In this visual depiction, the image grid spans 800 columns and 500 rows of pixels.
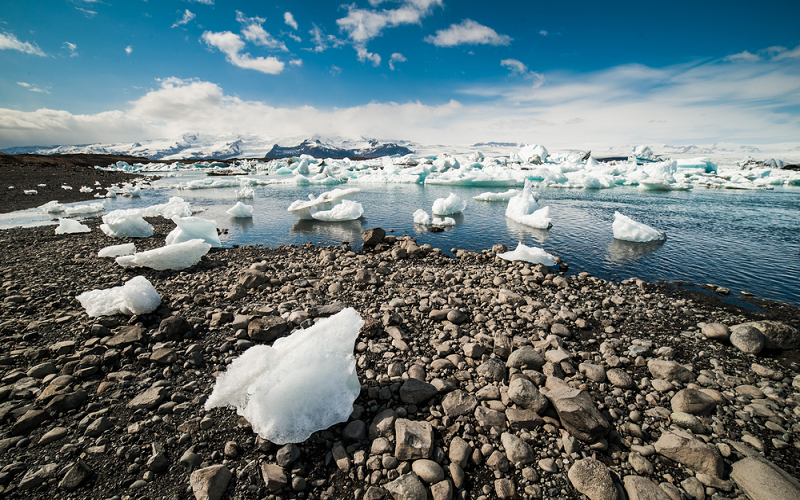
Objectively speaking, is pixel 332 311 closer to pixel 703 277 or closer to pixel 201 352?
pixel 201 352

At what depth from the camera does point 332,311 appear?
472 centimetres

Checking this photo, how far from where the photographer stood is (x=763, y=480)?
2172 mm

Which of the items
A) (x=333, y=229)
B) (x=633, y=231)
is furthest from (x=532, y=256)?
(x=333, y=229)

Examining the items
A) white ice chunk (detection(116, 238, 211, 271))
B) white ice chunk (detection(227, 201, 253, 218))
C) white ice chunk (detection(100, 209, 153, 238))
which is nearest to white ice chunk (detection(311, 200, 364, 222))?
white ice chunk (detection(227, 201, 253, 218))

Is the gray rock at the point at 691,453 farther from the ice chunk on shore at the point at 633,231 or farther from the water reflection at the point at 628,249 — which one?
the ice chunk on shore at the point at 633,231

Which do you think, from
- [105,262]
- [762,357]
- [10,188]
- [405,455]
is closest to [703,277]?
[762,357]

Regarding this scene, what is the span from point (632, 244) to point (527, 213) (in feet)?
14.5

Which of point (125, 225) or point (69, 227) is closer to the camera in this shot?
point (125, 225)

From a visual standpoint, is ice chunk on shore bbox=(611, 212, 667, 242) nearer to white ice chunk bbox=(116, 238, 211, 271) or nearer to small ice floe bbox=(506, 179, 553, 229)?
small ice floe bbox=(506, 179, 553, 229)

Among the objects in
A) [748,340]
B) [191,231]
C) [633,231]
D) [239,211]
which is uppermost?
[191,231]

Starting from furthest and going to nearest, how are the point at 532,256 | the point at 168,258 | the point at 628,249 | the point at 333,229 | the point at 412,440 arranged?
the point at 333,229 < the point at 628,249 < the point at 532,256 < the point at 168,258 < the point at 412,440

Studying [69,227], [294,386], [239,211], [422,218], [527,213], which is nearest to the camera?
[294,386]

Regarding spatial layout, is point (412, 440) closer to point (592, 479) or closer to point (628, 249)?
point (592, 479)

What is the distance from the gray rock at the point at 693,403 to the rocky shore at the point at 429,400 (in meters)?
0.01
